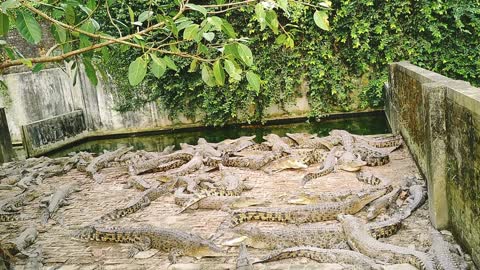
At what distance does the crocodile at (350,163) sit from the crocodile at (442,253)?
2.42 m

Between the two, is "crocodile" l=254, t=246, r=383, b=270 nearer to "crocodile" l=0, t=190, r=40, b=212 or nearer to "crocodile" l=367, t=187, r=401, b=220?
"crocodile" l=367, t=187, r=401, b=220

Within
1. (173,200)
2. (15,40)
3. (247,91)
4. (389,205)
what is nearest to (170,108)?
(247,91)

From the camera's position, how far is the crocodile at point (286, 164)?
6273 millimetres

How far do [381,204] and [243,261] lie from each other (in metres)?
1.65

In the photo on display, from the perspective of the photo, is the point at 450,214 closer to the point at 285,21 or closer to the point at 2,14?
the point at 2,14

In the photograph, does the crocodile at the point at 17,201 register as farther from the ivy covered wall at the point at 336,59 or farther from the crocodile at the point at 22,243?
the ivy covered wall at the point at 336,59

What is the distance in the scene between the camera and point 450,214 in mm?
3658

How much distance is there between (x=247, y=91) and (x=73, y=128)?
5322mm

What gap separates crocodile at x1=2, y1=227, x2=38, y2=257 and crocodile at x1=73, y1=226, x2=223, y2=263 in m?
0.43

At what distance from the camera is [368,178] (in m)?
5.38

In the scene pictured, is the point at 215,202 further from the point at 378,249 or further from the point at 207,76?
the point at 207,76

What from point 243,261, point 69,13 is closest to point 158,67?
point 69,13

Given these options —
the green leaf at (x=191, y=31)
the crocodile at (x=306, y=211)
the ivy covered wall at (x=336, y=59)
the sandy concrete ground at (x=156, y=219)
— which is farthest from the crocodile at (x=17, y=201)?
the ivy covered wall at (x=336, y=59)

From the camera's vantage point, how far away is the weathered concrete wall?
1127 centimetres
